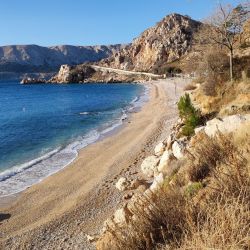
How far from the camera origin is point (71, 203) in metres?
15.9

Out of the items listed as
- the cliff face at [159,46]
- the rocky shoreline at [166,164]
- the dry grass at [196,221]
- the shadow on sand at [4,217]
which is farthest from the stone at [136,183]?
the cliff face at [159,46]

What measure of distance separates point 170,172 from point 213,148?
3.82 meters

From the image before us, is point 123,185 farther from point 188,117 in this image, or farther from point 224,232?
point 224,232

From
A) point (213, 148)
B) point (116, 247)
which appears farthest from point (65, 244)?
point (116, 247)

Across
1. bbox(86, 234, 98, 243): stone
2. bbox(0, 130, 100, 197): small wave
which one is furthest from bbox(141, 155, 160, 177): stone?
bbox(0, 130, 100, 197): small wave

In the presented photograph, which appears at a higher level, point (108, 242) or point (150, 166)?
point (108, 242)

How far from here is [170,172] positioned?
1163 cm

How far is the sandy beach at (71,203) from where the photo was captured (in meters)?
12.8

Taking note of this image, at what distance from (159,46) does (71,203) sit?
15651cm

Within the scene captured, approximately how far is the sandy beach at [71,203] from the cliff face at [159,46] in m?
133

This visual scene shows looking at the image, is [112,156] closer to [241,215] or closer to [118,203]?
[118,203]

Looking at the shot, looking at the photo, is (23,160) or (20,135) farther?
(20,135)

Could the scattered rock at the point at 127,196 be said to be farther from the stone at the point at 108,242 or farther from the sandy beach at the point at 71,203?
the stone at the point at 108,242

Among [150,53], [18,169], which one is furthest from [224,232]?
[150,53]
